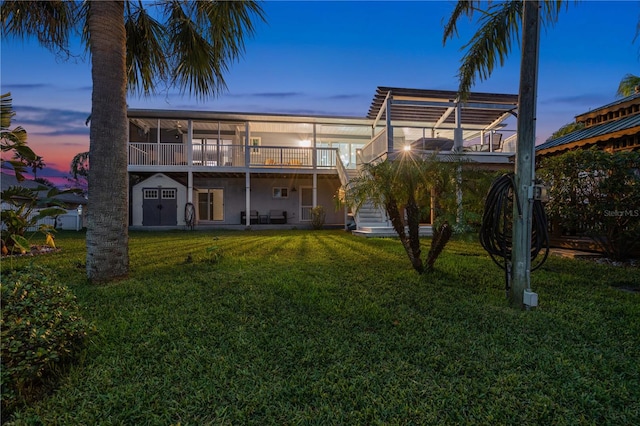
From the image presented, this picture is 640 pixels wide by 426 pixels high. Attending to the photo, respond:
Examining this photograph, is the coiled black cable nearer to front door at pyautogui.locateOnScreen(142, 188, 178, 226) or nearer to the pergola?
the pergola

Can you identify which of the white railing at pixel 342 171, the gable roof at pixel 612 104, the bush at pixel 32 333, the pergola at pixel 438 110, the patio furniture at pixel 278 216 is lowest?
the bush at pixel 32 333

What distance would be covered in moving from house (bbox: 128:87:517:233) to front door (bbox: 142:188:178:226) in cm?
5

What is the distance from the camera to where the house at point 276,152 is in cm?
1338

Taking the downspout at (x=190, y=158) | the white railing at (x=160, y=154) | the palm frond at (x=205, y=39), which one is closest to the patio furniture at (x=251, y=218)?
the downspout at (x=190, y=158)

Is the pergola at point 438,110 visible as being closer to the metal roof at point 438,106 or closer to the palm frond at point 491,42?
the metal roof at point 438,106

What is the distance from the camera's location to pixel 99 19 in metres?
4.54

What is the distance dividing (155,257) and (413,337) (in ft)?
20.1

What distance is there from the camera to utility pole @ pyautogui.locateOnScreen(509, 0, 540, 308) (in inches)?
139

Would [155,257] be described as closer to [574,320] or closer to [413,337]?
[413,337]

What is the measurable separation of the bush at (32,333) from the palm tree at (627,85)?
65.3 ft

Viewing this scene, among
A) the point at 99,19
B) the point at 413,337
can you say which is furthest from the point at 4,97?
the point at 413,337

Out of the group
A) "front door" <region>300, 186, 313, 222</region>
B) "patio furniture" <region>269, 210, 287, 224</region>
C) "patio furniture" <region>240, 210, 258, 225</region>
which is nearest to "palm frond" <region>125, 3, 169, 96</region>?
"patio furniture" <region>240, 210, 258, 225</region>

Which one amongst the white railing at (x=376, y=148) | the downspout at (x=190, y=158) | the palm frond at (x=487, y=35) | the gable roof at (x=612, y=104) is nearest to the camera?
the palm frond at (x=487, y=35)

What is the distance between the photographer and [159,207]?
1566 centimetres
